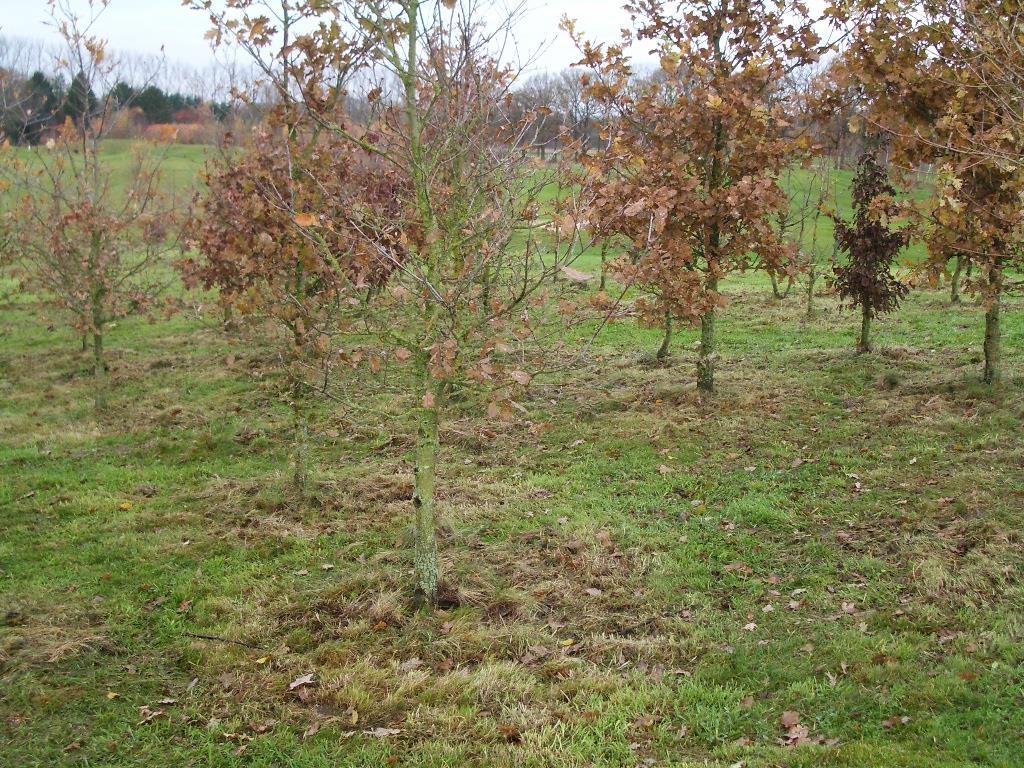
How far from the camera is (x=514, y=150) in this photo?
568 cm

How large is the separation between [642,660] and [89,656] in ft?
12.9

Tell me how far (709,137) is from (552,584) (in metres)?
6.72

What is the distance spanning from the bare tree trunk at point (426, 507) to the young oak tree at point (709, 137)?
165 inches

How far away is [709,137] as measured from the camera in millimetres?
10250

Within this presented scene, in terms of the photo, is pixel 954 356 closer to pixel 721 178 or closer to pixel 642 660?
pixel 721 178

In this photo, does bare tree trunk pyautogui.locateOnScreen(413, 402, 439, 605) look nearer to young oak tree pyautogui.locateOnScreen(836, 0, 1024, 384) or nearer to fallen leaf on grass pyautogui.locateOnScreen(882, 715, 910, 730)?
fallen leaf on grass pyautogui.locateOnScreen(882, 715, 910, 730)

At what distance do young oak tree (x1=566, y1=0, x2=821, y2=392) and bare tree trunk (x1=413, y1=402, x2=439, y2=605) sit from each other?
4.19m

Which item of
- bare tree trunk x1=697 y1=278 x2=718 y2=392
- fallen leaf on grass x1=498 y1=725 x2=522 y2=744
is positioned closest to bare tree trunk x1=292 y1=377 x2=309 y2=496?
fallen leaf on grass x1=498 y1=725 x2=522 y2=744

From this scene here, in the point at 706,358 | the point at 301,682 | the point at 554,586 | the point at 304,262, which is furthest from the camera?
the point at 706,358

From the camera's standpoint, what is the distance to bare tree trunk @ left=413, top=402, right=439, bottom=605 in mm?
5918

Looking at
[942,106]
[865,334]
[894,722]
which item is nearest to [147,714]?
[894,722]

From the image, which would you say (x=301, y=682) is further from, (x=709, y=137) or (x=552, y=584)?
(x=709, y=137)

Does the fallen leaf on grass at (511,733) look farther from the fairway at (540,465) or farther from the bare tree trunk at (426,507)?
the bare tree trunk at (426,507)

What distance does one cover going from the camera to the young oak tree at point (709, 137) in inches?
381
